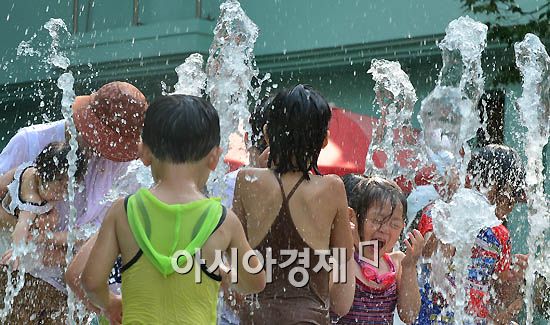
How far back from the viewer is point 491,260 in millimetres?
4449

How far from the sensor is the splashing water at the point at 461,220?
4148mm

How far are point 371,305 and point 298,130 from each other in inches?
33.4

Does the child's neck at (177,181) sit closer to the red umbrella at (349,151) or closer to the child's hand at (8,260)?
the child's hand at (8,260)

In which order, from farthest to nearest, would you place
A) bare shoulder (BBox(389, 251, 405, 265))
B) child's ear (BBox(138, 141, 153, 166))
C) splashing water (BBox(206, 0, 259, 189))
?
splashing water (BBox(206, 0, 259, 189)), bare shoulder (BBox(389, 251, 405, 265)), child's ear (BBox(138, 141, 153, 166))

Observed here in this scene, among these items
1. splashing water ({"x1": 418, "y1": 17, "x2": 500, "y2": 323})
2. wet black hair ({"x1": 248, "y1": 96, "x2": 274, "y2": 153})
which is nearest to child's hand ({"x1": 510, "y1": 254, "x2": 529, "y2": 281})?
splashing water ({"x1": 418, "y1": 17, "x2": 500, "y2": 323})

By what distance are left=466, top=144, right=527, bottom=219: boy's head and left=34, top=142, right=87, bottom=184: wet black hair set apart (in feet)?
5.82

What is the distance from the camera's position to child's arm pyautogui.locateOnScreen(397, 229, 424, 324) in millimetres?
3627

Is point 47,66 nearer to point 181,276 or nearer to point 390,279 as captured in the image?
point 390,279

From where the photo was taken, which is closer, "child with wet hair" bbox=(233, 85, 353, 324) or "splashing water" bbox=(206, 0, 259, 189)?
"child with wet hair" bbox=(233, 85, 353, 324)

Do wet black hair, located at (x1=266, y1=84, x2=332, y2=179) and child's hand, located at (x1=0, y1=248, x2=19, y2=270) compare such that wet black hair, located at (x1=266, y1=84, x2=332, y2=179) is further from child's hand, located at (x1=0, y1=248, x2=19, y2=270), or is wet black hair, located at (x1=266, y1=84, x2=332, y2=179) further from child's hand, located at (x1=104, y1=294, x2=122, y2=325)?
child's hand, located at (x1=0, y1=248, x2=19, y2=270)

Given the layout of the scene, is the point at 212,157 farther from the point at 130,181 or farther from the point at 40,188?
the point at 40,188

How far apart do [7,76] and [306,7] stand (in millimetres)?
4095

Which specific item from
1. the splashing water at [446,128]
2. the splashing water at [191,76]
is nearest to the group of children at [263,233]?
the splashing water at [446,128]

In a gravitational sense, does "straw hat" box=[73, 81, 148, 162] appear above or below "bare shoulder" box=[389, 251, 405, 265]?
above
